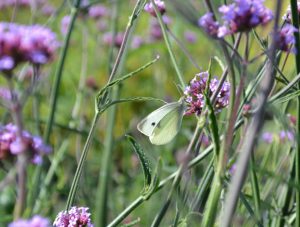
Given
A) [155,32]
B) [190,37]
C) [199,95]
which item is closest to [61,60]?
[199,95]

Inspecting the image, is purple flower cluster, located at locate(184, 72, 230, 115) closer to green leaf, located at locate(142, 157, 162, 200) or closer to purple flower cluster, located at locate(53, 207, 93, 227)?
green leaf, located at locate(142, 157, 162, 200)

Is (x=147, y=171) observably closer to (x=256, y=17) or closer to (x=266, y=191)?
(x=256, y=17)

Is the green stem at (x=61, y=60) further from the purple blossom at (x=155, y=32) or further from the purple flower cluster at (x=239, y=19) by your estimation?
the purple blossom at (x=155, y=32)

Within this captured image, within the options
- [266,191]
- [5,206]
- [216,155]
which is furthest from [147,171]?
[5,206]

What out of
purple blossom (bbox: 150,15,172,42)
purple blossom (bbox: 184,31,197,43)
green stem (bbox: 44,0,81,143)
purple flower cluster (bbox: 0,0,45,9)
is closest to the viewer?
green stem (bbox: 44,0,81,143)

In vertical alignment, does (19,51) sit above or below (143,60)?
below

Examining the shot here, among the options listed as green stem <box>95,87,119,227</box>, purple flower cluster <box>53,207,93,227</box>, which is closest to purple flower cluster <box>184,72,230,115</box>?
purple flower cluster <box>53,207,93,227</box>
